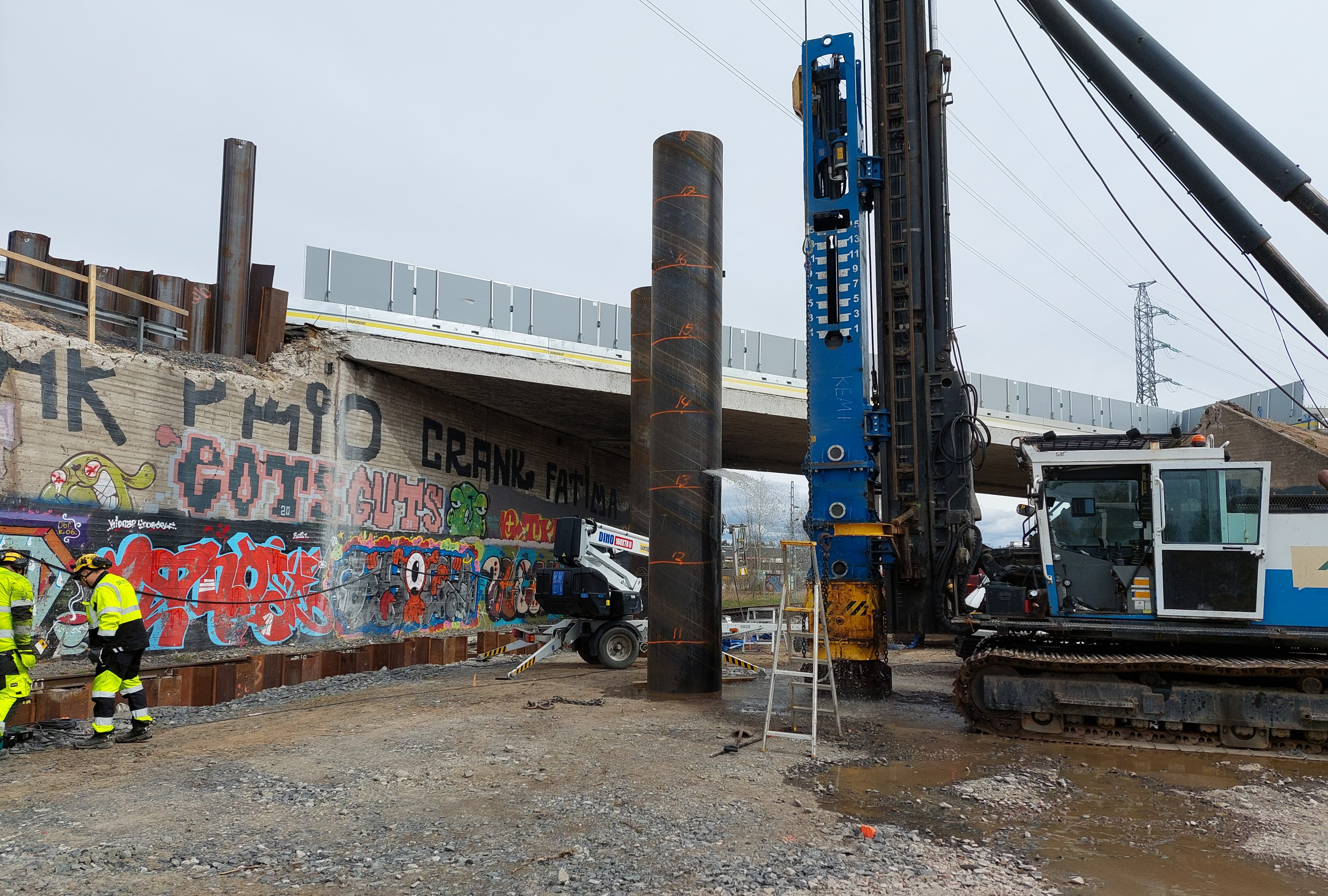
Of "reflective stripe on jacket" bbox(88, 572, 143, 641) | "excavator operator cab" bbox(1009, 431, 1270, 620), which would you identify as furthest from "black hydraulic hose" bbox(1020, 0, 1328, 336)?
"reflective stripe on jacket" bbox(88, 572, 143, 641)

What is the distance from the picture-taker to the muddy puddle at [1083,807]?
17.7 ft

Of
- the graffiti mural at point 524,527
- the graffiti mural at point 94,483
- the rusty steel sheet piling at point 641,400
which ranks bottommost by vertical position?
the graffiti mural at point 524,527

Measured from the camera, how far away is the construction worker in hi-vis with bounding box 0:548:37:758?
8188 mm

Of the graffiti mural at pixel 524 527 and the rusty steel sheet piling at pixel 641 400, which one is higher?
the rusty steel sheet piling at pixel 641 400

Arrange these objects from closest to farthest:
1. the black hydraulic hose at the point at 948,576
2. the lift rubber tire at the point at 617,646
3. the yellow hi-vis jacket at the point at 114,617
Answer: the yellow hi-vis jacket at the point at 114,617 < the black hydraulic hose at the point at 948,576 < the lift rubber tire at the point at 617,646

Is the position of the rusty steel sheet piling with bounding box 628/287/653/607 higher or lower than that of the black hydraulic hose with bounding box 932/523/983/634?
higher

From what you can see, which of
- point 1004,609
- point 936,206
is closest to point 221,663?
point 1004,609

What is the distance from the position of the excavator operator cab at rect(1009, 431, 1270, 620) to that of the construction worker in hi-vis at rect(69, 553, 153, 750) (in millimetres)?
9409

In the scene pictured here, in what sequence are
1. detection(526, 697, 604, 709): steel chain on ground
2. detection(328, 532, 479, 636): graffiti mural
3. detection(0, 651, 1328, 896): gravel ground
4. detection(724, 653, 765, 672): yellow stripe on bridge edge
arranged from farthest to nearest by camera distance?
detection(328, 532, 479, 636): graffiti mural
detection(724, 653, 765, 672): yellow stripe on bridge edge
detection(526, 697, 604, 709): steel chain on ground
detection(0, 651, 1328, 896): gravel ground

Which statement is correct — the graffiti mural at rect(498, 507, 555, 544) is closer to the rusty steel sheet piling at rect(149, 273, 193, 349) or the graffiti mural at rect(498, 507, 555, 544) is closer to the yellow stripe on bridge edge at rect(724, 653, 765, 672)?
the rusty steel sheet piling at rect(149, 273, 193, 349)

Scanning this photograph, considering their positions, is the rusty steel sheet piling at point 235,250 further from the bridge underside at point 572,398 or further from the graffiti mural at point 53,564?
the graffiti mural at point 53,564

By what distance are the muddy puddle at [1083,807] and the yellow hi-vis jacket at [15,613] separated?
7685 millimetres

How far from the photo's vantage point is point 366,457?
19.2m

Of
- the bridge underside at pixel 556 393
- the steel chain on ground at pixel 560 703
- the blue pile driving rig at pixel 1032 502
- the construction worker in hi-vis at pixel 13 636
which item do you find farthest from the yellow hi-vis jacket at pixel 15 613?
Result: the bridge underside at pixel 556 393
